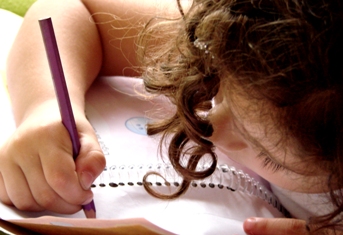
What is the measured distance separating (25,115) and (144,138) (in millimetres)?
125

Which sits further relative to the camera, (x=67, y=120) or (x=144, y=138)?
(x=144, y=138)

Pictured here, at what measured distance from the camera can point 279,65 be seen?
266 mm

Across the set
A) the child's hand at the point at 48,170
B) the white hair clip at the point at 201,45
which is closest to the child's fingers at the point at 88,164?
the child's hand at the point at 48,170

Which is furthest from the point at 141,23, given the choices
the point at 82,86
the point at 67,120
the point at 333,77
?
the point at 333,77

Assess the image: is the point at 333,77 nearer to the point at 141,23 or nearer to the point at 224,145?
the point at 224,145

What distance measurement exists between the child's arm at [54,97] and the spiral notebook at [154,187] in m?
0.02

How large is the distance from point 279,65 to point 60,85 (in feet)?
0.53

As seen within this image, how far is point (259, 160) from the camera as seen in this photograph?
14.8 inches

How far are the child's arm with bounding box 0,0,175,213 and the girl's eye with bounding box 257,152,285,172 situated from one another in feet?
0.41

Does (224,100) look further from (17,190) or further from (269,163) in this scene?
(17,190)

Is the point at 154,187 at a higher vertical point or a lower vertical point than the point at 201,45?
lower

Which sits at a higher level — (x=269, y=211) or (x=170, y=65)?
(x=170, y=65)

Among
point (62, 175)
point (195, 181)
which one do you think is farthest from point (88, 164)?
point (195, 181)

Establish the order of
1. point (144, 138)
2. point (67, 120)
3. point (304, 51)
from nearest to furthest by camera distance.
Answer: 1. point (304, 51)
2. point (67, 120)
3. point (144, 138)
